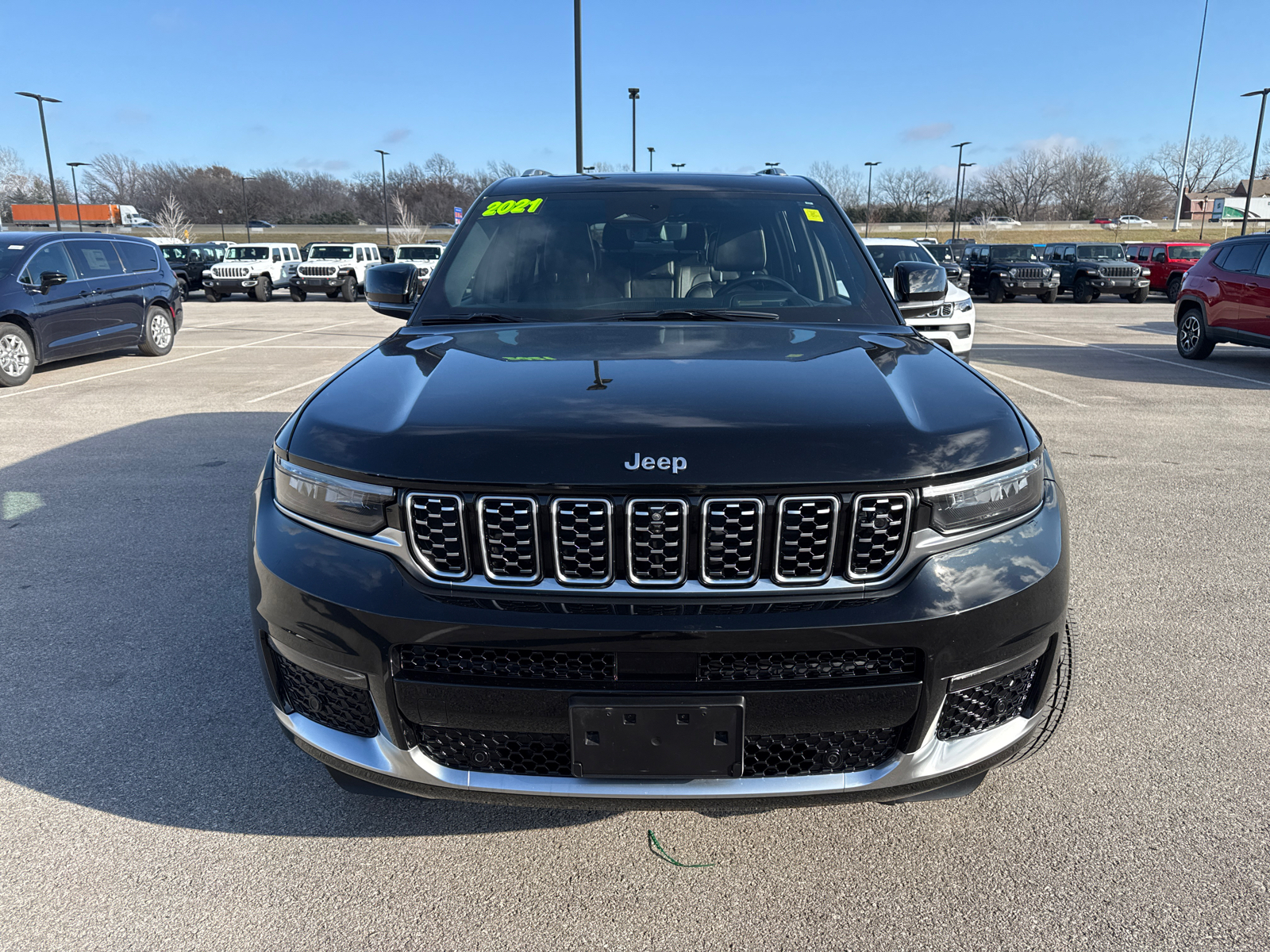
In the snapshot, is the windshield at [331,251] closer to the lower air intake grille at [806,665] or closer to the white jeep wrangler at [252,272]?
the white jeep wrangler at [252,272]

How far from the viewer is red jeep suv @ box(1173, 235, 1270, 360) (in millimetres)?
12148

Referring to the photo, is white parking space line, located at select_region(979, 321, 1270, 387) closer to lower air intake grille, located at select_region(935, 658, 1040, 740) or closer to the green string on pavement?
lower air intake grille, located at select_region(935, 658, 1040, 740)

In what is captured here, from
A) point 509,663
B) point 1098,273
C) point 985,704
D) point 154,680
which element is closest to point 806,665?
point 985,704

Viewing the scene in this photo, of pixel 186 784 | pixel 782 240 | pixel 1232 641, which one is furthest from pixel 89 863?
pixel 1232 641

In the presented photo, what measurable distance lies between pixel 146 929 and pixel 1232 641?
13.0 feet

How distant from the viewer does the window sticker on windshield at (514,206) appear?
3742mm

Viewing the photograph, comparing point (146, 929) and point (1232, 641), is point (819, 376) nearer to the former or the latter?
point (146, 929)

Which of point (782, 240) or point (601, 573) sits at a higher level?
point (782, 240)

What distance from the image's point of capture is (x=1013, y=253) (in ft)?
96.8

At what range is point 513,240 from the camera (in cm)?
361

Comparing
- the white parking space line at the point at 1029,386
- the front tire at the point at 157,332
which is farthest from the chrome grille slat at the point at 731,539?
the front tire at the point at 157,332

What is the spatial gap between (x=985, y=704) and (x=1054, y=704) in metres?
0.34

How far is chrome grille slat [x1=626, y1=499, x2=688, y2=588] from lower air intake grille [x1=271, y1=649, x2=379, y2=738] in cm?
68

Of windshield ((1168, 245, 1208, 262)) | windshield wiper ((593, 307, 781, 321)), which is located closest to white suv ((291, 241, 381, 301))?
windshield ((1168, 245, 1208, 262))
